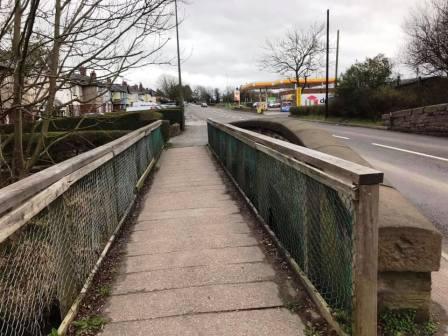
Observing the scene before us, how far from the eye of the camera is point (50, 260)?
270cm

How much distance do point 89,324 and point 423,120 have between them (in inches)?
709

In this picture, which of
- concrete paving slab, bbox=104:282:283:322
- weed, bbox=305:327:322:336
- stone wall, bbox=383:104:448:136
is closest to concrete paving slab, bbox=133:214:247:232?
concrete paving slab, bbox=104:282:283:322

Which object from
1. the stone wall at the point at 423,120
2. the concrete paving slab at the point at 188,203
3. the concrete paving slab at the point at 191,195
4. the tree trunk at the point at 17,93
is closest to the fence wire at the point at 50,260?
the tree trunk at the point at 17,93

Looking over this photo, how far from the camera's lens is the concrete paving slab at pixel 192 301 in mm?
2994

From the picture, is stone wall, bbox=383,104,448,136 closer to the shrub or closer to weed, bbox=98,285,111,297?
weed, bbox=98,285,111,297

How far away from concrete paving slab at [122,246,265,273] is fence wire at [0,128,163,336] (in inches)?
15.0

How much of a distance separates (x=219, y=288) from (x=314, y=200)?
1.03 metres

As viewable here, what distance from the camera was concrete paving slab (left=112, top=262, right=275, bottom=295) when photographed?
136 inches

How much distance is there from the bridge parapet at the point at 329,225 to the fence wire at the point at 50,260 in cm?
171

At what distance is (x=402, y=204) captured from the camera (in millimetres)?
3055

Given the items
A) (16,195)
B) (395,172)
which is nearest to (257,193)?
(16,195)

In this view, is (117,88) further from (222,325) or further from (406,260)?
(406,260)

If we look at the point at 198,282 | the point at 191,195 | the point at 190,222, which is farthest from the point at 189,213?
the point at 198,282

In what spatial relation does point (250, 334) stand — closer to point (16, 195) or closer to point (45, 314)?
point (45, 314)
